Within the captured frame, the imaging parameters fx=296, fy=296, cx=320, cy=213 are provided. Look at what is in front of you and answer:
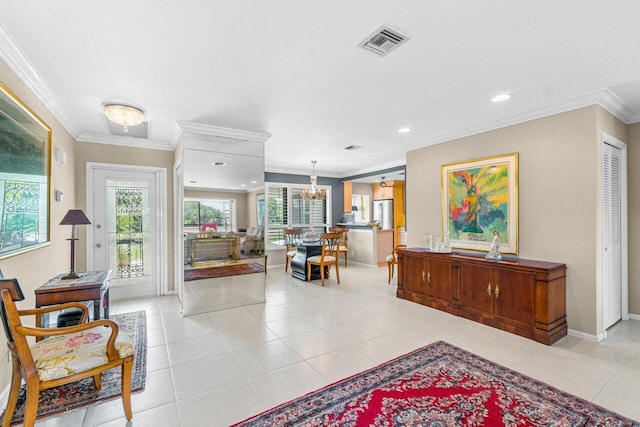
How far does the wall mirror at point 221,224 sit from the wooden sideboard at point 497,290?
248 centimetres

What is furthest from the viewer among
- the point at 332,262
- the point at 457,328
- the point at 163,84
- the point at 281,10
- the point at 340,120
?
the point at 332,262

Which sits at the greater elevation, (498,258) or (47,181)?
(47,181)

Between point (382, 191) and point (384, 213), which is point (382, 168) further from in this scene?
point (384, 213)

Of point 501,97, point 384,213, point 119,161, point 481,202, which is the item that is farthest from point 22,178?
point 384,213

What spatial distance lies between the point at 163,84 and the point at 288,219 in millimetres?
5165

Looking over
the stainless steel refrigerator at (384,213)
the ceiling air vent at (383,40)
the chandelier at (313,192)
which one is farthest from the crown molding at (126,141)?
the stainless steel refrigerator at (384,213)

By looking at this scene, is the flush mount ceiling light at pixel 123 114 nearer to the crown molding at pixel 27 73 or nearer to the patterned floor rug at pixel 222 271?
the crown molding at pixel 27 73

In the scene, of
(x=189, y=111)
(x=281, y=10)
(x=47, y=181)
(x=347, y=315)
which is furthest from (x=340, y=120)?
(x=47, y=181)

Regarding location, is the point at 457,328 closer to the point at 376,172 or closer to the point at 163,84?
the point at 163,84

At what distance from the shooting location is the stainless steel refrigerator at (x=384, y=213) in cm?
938

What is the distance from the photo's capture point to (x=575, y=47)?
221 cm

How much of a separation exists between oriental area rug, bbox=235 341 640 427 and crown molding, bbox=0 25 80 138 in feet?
9.97

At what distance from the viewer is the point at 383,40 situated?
2104 millimetres

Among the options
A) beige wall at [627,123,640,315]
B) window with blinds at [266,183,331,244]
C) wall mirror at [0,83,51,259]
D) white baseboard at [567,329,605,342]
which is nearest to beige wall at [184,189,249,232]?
wall mirror at [0,83,51,259]
